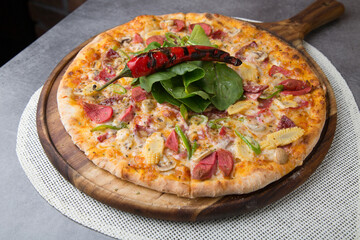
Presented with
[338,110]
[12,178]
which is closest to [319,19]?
[338,110]

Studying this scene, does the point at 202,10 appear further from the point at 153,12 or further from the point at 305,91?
the point at 305,91

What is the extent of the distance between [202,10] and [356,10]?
2.00m

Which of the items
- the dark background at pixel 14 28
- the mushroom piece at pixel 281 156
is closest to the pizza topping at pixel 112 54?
the mushroom piece at pixel 281 156

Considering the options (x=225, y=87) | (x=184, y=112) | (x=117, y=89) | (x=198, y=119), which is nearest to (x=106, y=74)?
(x=117, y=89)

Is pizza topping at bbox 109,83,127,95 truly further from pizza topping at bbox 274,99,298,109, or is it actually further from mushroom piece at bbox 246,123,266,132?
pizza topping at bbox 274,99,298,109

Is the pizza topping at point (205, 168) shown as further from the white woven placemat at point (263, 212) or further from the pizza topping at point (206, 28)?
the pizza topping at point (206, 28)

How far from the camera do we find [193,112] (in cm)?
335

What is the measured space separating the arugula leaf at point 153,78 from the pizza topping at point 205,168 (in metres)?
0.73

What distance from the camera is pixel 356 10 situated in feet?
17.2

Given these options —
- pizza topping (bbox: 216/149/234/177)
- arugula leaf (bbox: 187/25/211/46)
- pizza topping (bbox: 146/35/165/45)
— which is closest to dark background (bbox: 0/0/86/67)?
pizza topping (bbox: 146/35/165/45)

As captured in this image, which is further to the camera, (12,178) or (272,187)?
(12,178)

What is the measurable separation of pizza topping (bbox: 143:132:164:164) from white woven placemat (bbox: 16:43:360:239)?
0.43 m

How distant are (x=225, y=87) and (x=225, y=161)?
29.1 inches

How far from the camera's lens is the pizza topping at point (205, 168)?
2.82 meters
